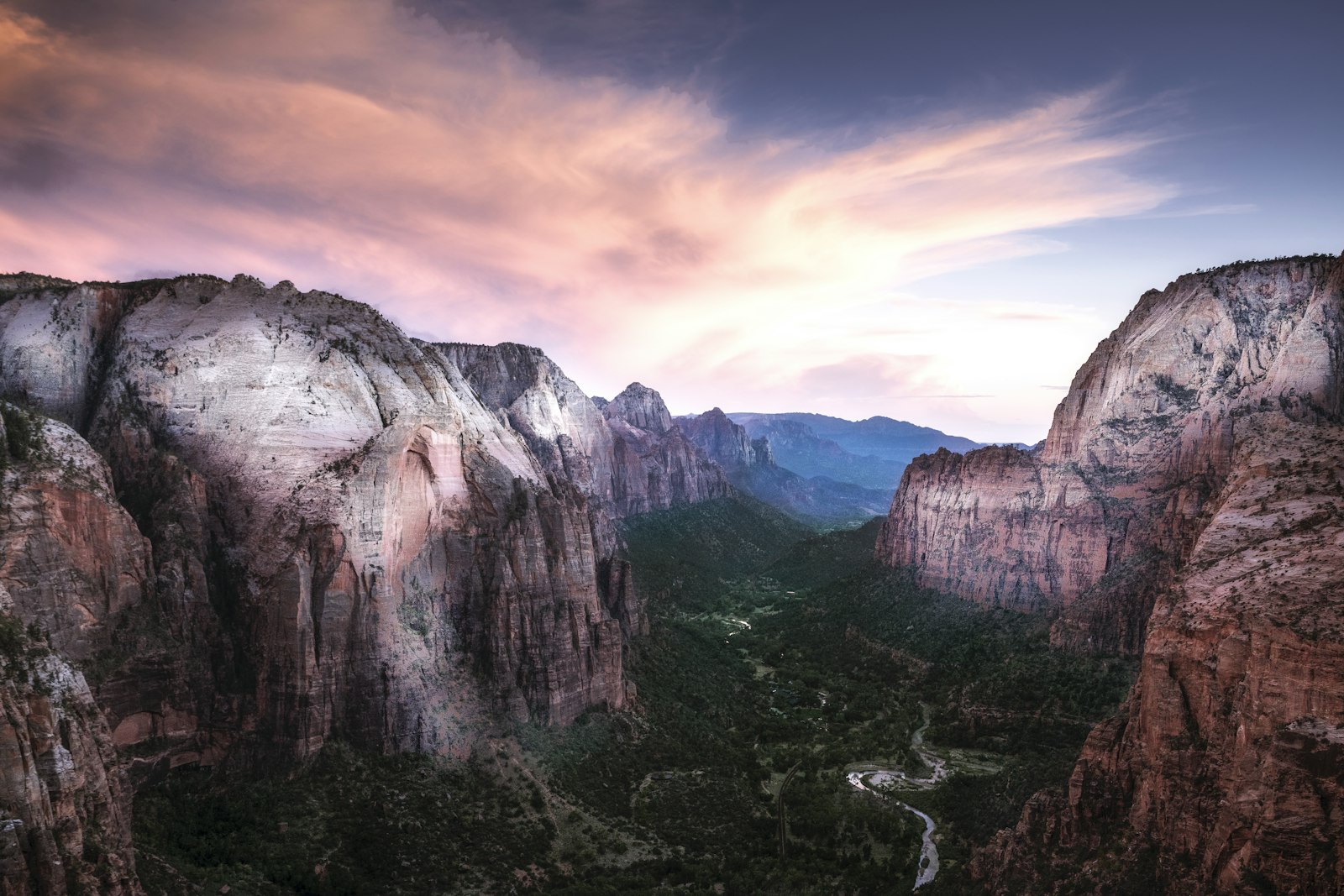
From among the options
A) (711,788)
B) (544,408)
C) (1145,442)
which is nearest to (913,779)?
(711,788)

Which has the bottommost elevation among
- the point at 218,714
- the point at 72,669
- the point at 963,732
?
the point at 963,732

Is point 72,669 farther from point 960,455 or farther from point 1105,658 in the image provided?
point 960,455

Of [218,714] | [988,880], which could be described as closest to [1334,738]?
[988,880]

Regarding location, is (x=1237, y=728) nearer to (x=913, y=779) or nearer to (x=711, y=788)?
(x=711, y=788)

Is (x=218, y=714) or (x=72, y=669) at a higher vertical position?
(x=72, y=669)

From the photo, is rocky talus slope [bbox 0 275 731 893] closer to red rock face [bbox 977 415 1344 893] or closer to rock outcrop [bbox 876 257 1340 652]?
red rock face [bbox 977 415 1344 893]

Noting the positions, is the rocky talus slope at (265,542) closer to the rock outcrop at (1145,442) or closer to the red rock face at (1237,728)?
the red rock face at (1237,728)

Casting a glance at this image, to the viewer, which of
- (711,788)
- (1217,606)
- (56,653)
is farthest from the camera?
(711,788)
